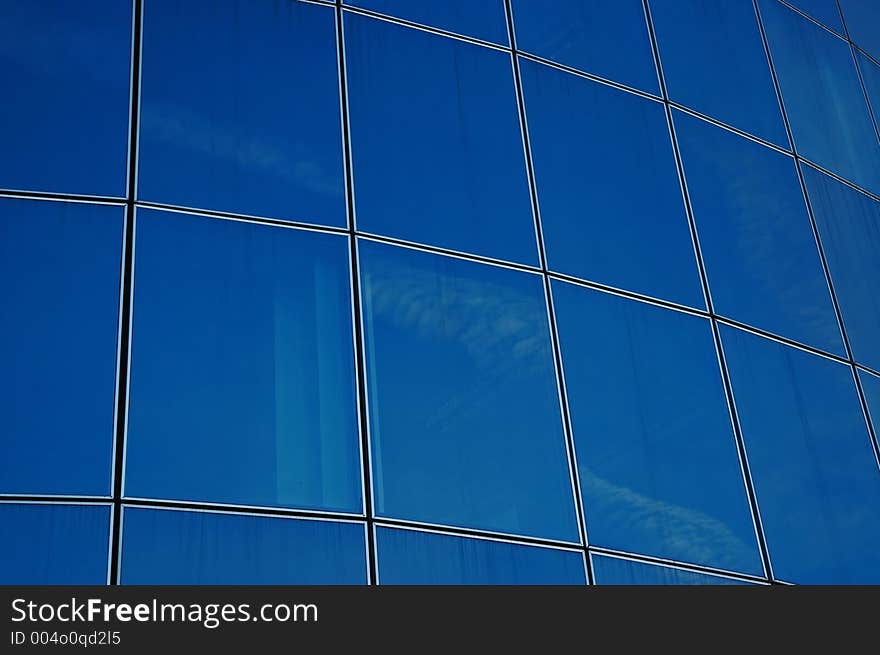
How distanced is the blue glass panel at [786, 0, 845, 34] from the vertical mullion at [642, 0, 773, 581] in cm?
559

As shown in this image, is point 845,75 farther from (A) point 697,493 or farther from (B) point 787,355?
(A) point 697,493

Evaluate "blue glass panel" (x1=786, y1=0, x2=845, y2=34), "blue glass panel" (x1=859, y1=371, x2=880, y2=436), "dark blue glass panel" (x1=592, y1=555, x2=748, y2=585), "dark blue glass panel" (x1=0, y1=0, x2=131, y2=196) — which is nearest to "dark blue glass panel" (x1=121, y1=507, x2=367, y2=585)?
"dark blue glass panel" (x1=592, y1=555, x2=748, y2=585)

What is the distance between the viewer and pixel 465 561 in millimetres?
15992

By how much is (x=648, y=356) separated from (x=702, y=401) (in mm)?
1103

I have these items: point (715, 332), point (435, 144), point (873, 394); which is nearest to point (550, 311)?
point (435, 144)

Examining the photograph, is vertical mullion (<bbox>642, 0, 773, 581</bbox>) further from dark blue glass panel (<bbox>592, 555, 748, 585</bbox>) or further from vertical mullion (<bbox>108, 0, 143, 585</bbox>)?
vertical mullion (<bbox>108, 0, 143, 585</bbox>)

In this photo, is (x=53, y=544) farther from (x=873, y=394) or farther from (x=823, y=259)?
(x=823, y=259)

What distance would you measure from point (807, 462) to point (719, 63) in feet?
26.6

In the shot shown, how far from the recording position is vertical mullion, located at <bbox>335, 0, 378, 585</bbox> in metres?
15.5

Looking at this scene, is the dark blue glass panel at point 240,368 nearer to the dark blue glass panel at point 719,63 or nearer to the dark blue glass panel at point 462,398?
the dark blue glass panel at point 462,398

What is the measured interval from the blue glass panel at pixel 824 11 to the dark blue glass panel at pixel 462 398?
485 inches

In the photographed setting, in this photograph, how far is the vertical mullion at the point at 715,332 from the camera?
1861cm

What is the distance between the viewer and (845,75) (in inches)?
1057
